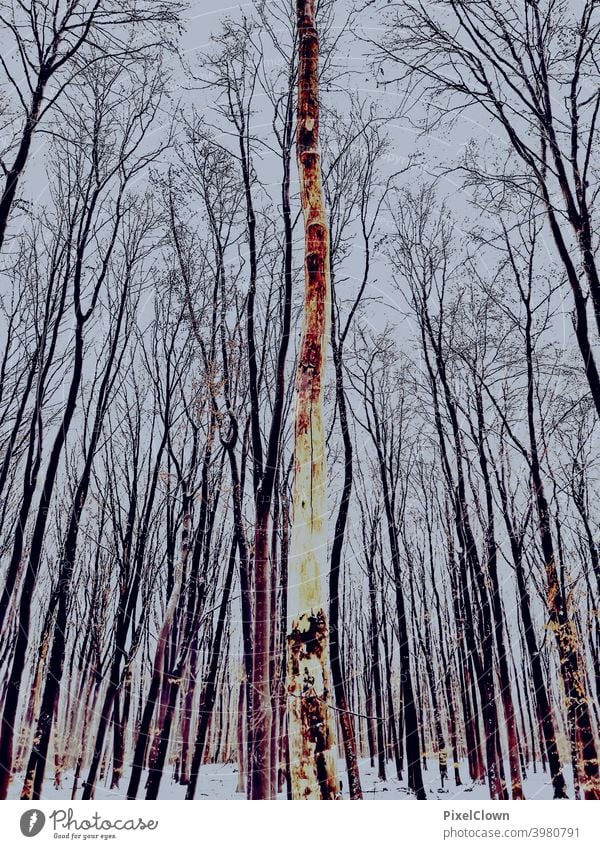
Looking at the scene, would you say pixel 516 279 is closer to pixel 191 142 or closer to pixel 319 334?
pixel 319 334

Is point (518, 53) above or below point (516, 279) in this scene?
above

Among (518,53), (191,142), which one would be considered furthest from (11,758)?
(518,53)

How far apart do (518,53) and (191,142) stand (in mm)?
2370

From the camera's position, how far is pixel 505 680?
3725 millimetres

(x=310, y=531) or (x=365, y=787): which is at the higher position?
(x=310, y=531)

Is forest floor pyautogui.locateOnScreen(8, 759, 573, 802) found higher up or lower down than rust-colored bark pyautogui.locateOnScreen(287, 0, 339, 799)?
lower down

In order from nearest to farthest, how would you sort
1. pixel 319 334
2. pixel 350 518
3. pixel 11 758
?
pixel 319 334
pixel 11 758
pixel 350 518

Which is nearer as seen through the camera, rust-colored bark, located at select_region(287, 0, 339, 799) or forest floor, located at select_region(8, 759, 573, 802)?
rust-colored bark, located at select_region(287, 0, 339, 799)

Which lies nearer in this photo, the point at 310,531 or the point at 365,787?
the point at 310,531

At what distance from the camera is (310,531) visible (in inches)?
85.5

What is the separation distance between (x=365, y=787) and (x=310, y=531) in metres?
2.02

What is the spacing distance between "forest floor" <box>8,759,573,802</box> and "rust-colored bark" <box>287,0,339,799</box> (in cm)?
102

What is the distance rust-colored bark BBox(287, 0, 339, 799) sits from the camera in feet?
6.52

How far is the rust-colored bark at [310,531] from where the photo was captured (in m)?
1.99
